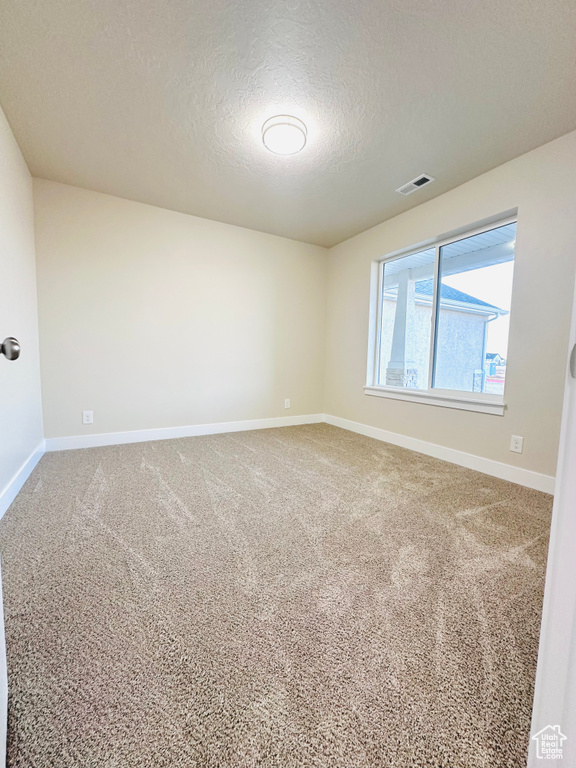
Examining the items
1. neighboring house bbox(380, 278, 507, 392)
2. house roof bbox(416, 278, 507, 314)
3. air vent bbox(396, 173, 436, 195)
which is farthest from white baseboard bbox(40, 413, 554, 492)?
air vent bbox(396, 173, 436, 195)

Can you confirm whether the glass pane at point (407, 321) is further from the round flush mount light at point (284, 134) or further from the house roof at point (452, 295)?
the round flush mount light at point (284, 134)

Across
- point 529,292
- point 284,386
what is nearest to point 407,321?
point 529,292

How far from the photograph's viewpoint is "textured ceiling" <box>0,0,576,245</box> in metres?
1.34

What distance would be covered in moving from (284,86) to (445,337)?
225 centimetres

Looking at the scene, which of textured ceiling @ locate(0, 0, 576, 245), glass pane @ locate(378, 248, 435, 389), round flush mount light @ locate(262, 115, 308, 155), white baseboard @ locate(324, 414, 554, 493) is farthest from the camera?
glass pane @ locate(378, 248, 435, 389)

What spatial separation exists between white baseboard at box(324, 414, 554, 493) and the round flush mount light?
104 inches

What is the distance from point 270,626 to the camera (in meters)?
1.00

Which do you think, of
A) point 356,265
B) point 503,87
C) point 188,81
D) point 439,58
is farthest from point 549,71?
point 356,265

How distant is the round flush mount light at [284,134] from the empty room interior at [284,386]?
21mm

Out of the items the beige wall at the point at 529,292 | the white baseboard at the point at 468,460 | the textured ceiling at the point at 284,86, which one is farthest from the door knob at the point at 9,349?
the white baseboard at the point at 468,460

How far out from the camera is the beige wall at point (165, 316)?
8.96 feet

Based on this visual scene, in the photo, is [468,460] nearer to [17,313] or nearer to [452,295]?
[452,295]

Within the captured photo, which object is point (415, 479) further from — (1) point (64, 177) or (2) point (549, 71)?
(1) point (64, 177)

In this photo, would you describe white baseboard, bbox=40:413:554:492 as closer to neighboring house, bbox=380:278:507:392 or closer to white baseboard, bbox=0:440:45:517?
white baseboard, bbox=0:440:45:517
